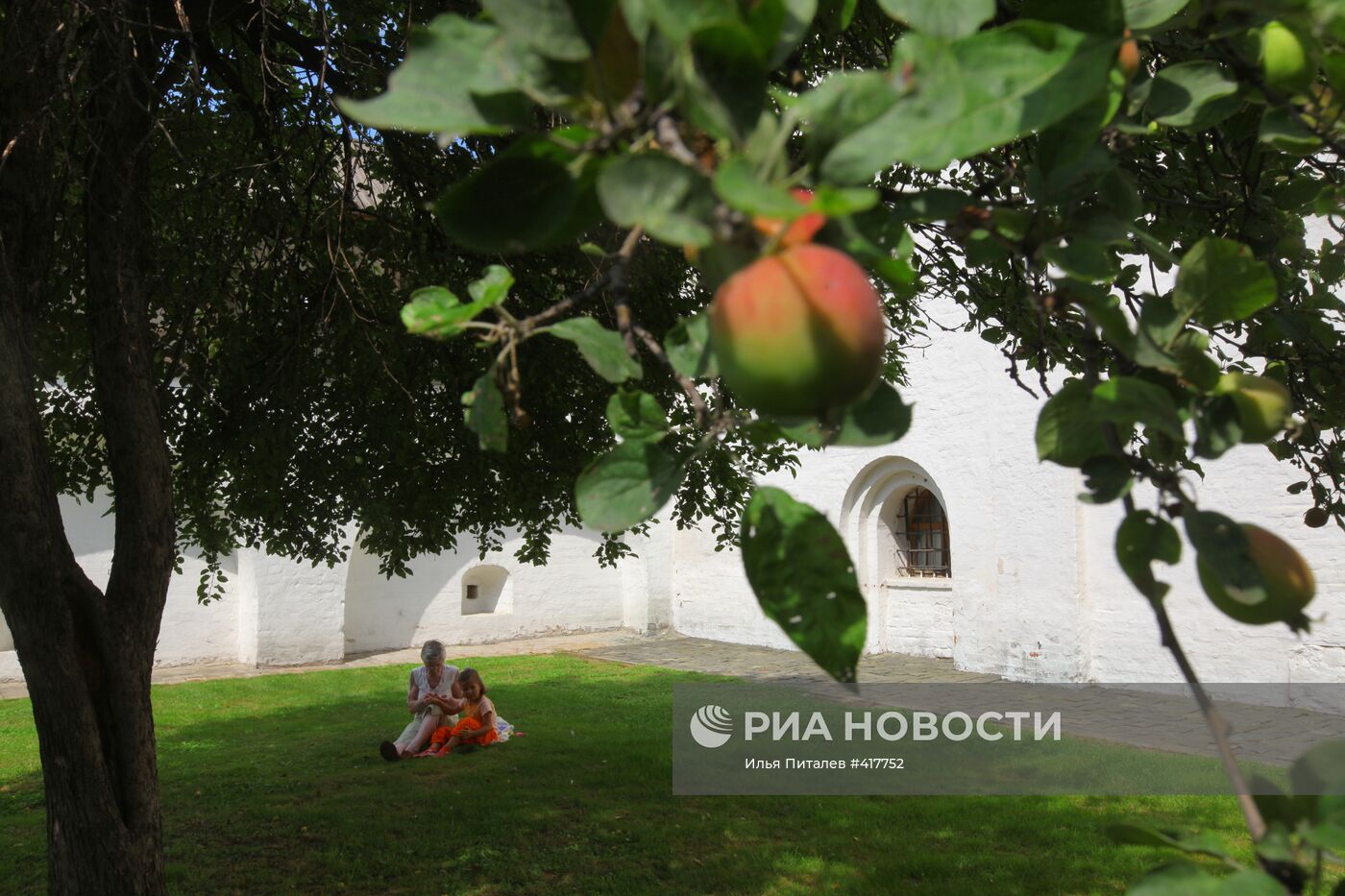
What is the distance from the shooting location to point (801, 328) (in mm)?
492

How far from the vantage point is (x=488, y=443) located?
720mm

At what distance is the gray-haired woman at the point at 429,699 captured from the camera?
7.22 m

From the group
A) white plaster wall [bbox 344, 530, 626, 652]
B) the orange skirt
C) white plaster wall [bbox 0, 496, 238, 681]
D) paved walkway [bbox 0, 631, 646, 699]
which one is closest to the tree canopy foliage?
the orange skirt

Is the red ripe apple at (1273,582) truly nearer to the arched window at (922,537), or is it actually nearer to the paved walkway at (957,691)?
the paved walkway at (957,691)

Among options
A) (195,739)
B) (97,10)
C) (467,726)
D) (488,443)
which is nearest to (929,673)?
(467,726)

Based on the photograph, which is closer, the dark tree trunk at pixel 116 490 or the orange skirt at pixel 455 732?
the dark tree trunk at pixel 116 490

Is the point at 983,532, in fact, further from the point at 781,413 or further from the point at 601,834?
the point at 781,413

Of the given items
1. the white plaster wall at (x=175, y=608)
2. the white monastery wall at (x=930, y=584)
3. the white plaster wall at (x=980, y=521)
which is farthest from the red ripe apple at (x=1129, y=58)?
the white plaster wall at (x=175, y=608)

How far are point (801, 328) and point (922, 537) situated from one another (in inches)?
435

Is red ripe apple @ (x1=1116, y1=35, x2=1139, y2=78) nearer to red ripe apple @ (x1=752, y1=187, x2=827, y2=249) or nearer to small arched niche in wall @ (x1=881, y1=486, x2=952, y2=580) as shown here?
red ripe apple @ (x1=752, y1=187, x2=827, y2=249)

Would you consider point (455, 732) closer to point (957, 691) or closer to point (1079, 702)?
point (957, 691)

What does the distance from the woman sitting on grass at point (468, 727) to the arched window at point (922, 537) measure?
214 inches

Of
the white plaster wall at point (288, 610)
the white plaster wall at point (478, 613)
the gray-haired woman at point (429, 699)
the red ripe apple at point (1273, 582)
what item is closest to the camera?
the red ripe apple at point (1273, 582)

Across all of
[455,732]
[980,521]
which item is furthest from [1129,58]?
[980,521]
